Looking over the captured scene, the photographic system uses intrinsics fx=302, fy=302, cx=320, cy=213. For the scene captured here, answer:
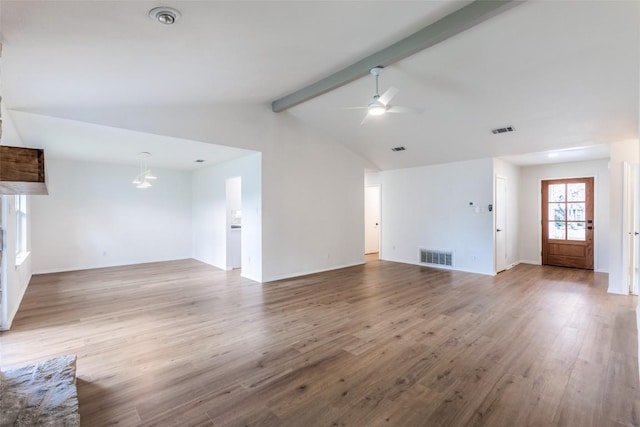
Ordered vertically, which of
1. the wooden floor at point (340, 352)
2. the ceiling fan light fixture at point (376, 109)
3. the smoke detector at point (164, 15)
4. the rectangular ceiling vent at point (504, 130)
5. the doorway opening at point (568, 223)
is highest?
the smoke detector at point (164, 15)

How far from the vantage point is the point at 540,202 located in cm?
764

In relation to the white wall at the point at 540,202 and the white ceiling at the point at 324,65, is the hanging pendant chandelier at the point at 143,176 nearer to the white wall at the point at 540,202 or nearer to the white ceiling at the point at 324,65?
the white ceiling at the point at 324,65

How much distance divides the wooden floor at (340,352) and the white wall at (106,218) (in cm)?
209

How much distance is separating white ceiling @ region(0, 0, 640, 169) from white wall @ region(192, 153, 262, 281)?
0.97m

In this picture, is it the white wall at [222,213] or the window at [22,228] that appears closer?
the window at [22,228]

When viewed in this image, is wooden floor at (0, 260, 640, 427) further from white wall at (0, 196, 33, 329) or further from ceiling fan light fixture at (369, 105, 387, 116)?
ceiling fan light fixture at (369, 105, 387, 116)

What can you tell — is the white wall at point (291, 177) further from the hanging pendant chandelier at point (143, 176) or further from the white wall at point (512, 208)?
the white wall at point (512, 208)

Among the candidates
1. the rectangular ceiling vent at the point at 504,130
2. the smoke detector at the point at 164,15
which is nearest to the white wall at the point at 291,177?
the smoke detector at the point at 164,15

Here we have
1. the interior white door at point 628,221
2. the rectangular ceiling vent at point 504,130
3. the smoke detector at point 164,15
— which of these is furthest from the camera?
the rectangular ceiling vent at point 504,130

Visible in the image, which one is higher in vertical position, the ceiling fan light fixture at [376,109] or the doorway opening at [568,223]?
the ceiling fan light fixture at [376,109]

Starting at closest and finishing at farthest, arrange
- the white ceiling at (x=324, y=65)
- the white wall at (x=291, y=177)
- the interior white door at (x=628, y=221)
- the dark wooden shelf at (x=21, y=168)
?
the dark wooden shelf at (x=21, y=168) → the white ceiling at (x=324, y=65) → the white wall at (x=291, y=177) → the interior white door at (x=628, y=221)

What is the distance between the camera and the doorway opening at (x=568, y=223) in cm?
698

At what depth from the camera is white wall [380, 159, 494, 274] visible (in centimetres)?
655

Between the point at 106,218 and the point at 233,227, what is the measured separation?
3.18 m
